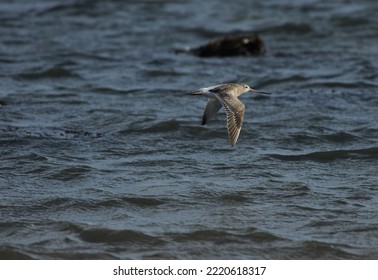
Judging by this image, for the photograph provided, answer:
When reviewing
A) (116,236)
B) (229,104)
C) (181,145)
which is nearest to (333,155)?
(229,104)

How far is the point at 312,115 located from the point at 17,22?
786 centimetres

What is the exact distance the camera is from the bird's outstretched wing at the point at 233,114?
25.5ft

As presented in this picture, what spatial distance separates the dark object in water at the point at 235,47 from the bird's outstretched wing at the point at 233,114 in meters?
5.18

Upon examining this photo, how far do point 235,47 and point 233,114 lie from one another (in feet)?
18.2

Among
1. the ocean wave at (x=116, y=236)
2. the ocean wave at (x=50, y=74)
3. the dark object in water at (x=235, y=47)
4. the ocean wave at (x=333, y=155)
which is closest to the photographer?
the ocean wave at (x=116, y=236)

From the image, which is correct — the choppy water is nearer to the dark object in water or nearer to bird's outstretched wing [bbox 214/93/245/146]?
the dark object in water

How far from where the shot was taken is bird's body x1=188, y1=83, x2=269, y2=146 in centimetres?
783

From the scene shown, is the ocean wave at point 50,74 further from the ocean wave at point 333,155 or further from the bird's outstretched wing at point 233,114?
the ocean wave at point 333,155

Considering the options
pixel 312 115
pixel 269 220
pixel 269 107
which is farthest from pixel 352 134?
pixel 269 220

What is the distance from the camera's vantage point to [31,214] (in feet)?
22.8

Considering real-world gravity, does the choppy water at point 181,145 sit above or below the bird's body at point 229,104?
below

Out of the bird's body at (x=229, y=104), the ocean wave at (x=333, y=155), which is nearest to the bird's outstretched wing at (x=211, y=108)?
the bird's body at (x=229, y=104)

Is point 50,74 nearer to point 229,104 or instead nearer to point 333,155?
point 229,104
